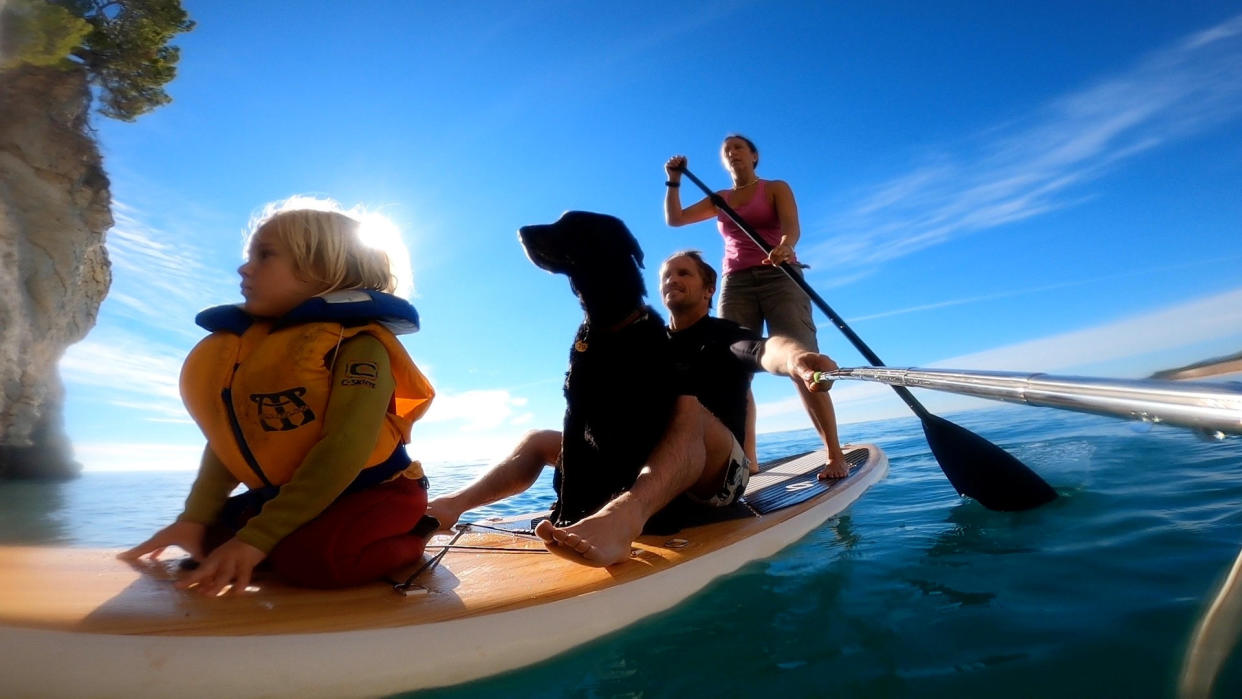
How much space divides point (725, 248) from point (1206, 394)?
3846 mm

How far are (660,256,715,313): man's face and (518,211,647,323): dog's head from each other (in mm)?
890

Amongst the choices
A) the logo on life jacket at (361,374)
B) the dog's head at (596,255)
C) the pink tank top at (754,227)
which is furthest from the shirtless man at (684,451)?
the pink tank top at (754,227)

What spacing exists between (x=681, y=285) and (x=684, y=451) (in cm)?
117

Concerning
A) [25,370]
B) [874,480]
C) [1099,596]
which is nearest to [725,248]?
[874,480]

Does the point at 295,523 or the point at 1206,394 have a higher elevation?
the point at 1206,394

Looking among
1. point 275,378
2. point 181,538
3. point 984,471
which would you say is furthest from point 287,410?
point 984,471

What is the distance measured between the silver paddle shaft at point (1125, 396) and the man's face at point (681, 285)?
192 cm

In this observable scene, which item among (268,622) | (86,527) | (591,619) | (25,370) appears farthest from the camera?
(25,370)

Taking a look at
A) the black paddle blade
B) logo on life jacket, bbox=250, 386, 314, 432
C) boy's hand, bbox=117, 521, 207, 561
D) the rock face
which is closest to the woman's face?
the black paddle blade

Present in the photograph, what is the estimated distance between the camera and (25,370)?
16719mm

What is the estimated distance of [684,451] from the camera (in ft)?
7.11

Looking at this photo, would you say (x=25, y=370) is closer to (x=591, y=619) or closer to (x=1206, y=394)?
(x=591, y=619)

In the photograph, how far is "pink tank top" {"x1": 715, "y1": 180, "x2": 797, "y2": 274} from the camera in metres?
4.13

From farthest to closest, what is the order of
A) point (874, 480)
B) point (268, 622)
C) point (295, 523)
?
point (874, 480), point (295, 523), point (268, 622)
